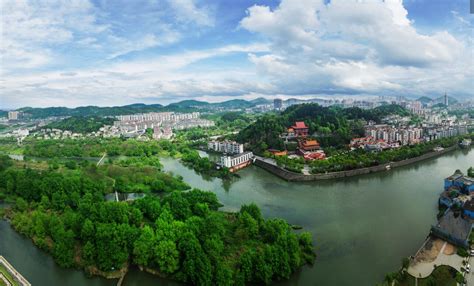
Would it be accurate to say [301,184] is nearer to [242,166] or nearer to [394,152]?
[242,166]

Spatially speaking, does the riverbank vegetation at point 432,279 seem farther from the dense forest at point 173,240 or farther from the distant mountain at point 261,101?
the distant mountain at point 261,101

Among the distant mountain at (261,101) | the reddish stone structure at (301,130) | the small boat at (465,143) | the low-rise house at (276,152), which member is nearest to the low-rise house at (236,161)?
the low-rise house at (276,152)

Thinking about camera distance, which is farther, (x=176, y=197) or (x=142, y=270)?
(x=176, y=197)

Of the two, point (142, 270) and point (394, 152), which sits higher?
point (394, 152)

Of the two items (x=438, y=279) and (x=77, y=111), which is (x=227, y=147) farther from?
(x=77, y=111)

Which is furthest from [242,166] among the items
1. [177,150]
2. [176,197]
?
[176,197]

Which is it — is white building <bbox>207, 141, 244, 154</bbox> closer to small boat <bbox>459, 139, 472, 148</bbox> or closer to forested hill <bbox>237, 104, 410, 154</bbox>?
forested hill <bbox>237, 104, 410, 154</bbox>

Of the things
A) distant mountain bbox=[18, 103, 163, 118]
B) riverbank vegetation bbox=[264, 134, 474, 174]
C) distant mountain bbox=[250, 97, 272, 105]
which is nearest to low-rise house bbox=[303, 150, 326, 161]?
riverbank vegetation bbox=[264, 134, 474, 174]

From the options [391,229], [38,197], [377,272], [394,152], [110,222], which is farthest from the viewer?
[394,152]
